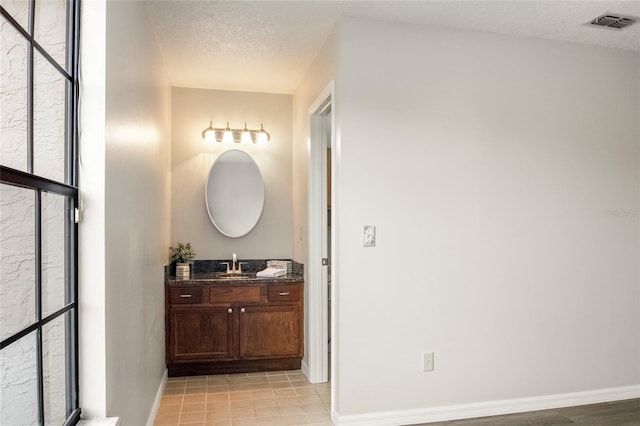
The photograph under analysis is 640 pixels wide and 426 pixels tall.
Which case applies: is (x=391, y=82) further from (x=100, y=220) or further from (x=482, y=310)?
(x=100, y=220)

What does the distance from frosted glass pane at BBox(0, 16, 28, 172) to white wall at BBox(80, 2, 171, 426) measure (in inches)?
16.1

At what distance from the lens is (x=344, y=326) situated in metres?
2.87

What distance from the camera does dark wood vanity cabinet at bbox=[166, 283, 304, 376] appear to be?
3842mm

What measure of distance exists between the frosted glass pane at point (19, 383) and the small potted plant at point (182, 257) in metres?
2.70

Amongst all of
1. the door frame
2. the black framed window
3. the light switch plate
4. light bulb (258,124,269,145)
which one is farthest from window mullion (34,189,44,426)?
light bulb (258,124,269,145)

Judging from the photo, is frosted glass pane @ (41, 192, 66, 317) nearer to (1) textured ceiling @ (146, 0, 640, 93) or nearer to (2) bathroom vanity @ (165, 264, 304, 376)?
(1) textured ceiling @ (146, 0, 640, 93)

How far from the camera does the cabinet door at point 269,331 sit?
3.92 m

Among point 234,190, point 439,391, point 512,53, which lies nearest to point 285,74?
point 234,190

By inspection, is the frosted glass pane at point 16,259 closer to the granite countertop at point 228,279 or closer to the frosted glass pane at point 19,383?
the frosted glass pane at point 19,383

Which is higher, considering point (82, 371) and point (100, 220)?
point (100, 220)

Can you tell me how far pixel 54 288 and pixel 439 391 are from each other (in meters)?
2.43

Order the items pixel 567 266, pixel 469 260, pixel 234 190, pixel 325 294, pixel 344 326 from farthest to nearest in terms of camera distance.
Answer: pixel 234 190
pixel 325 294
pixel 567 266
pixel 469 260
pixel 344 326

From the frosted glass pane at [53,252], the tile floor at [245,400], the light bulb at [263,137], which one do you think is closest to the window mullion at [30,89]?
the frosted glass pane at [53,252]

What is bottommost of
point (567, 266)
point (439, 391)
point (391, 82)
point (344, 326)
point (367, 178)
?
point (439, 391)
